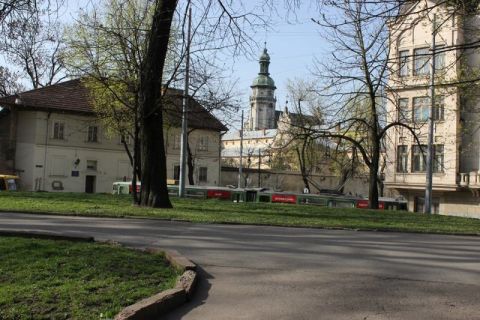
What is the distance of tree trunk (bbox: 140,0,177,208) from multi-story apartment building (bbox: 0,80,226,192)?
3030 cm

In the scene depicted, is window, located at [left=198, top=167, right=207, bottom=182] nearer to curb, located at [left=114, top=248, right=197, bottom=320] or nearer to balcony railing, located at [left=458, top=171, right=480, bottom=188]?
balcony railing, located at [left=458, top=171, right=480, bottom=188]

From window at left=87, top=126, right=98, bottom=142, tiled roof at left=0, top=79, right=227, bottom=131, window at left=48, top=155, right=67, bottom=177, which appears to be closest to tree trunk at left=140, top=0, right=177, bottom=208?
tiled roof at left=0, top=79, right=227, bottom=131

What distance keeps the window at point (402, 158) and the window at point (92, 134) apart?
29.4 meters

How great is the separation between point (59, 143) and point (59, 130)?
4.18ft

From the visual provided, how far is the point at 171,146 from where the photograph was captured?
61.9 metres

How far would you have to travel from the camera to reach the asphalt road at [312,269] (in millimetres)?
6535

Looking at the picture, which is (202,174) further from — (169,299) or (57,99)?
(169,299)

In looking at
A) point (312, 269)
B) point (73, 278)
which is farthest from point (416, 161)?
point (73, 278)

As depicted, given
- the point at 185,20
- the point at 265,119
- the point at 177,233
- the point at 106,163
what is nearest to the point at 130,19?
the point at 185,20

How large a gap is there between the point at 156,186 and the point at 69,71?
44.0 feet

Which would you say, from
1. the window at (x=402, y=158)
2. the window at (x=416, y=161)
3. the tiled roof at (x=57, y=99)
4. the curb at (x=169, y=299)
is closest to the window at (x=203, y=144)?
the tiled roof at (x=57, y=99)

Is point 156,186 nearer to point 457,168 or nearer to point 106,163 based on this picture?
point 457,168

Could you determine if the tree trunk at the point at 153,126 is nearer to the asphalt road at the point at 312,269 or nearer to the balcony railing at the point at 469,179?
the asphalt road at the point at 312,269

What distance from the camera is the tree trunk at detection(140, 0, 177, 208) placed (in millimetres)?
19656
